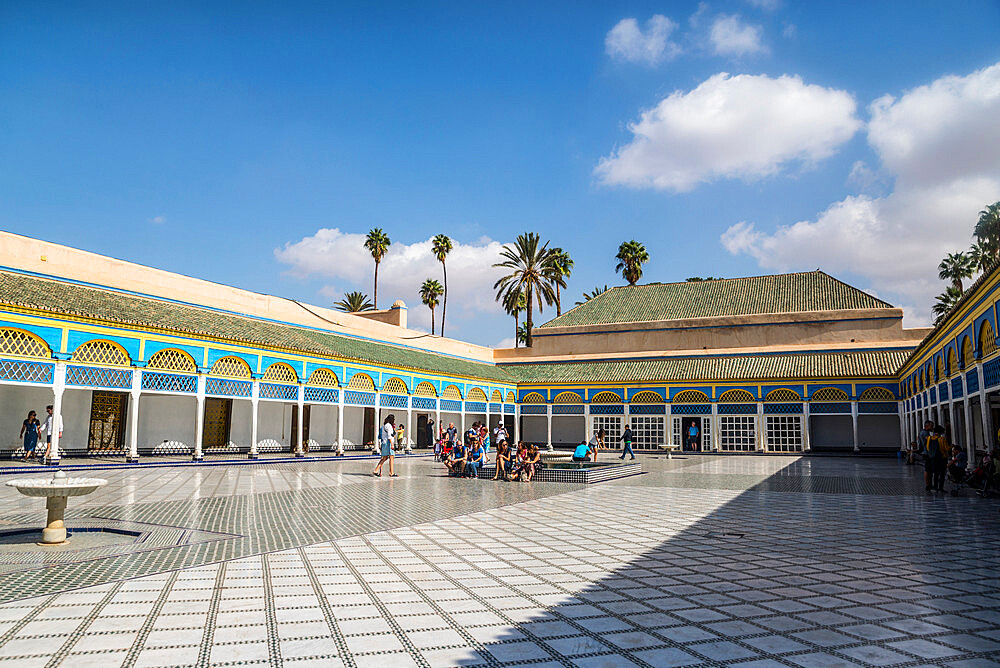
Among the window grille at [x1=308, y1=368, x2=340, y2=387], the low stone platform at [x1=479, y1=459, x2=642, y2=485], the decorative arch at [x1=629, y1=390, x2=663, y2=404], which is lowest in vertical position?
the low stone platform at [x1=479, y1=459, x2=642, y2=485]

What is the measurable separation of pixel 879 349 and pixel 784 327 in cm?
483

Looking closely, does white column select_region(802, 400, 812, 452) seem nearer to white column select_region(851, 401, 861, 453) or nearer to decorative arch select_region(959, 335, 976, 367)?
white column select_region(851, 401, 861, 453)

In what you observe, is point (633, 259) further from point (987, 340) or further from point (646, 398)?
point (987, 340)

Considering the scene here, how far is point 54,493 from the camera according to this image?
7.11 metres

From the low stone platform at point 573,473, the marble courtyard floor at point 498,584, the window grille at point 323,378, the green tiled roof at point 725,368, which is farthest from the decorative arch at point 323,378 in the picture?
the green tiled roof at point 725,368

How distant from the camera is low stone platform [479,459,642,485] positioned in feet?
49.9

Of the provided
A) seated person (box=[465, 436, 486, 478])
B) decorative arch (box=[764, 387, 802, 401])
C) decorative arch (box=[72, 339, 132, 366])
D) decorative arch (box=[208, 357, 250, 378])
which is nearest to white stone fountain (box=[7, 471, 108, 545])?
seated person (box=[465, 436, 486, 478])

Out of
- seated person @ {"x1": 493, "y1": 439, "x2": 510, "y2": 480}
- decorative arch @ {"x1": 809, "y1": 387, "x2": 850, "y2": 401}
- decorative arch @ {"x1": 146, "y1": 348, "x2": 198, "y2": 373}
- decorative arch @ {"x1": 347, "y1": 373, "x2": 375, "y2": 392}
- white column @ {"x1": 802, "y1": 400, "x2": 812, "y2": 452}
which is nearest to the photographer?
seated person @ {"x1": 493, "y1": 439, "x2": 510, "y2": 480}

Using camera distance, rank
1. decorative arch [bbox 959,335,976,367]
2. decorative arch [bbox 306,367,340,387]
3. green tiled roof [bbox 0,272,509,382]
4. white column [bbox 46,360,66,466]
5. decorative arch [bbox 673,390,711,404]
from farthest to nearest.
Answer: decorative arch [bbox 673,390,711,404]
decorative arch [bbox 306,367,340,387]
green tiled roof [bbox 0,272,509,382]
white column [bbox 46,360,66,466]
decorative arch [bbox 959,335,976,367]

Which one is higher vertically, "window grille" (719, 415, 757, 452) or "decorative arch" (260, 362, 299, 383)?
"decorative arch" (260, 362, 299, 383)

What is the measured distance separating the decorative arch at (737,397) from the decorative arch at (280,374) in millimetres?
20429

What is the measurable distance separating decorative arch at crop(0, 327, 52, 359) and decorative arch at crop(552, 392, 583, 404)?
24.6 m

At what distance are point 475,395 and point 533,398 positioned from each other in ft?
15.3

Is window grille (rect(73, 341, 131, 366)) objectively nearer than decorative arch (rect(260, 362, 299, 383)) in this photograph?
Yes
